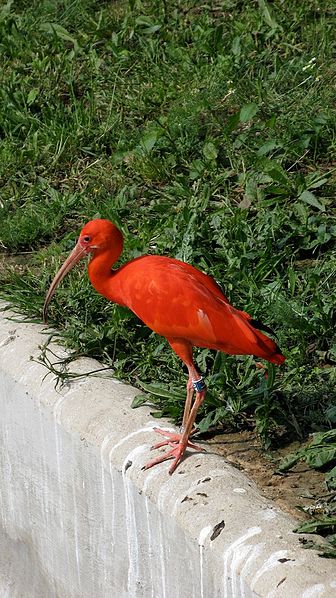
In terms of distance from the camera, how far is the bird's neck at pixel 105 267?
4.19 m

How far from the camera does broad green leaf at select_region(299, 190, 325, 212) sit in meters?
5.47

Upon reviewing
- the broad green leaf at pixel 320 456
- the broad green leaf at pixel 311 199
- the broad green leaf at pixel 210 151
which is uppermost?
the broad green leaf at pixel 320 456

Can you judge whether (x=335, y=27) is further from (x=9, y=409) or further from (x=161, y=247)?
(x=9, y=409)

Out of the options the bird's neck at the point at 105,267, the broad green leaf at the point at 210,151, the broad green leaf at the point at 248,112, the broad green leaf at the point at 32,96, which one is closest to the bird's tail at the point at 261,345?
the bird's neck at the point at 105,267

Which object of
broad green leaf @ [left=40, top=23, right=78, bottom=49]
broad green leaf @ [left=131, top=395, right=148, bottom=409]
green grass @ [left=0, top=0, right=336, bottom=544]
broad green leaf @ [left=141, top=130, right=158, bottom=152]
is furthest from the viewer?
broad green leaf @ [left=40, top=23, right=78, bottom=49]

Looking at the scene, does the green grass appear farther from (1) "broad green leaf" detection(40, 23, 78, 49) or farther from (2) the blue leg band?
(2) the blue leg band

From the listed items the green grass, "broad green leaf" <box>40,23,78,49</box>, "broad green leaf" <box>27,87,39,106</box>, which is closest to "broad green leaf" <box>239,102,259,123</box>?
the green grass

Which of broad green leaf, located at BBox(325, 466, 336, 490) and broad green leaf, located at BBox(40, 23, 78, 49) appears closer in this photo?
broad green leaf, located at BBox(325, 466, 336, 490)

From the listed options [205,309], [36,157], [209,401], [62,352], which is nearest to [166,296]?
[205,309]

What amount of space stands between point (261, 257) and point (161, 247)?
52 cm

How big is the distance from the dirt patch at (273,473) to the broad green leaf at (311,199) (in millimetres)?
1634

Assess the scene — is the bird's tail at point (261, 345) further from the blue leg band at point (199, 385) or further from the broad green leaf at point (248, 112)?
the broad green leaf at point (248, 112)

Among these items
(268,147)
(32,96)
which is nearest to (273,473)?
(268,147)

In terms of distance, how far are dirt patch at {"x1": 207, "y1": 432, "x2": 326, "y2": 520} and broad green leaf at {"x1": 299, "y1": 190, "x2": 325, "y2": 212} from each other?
5.36ft
